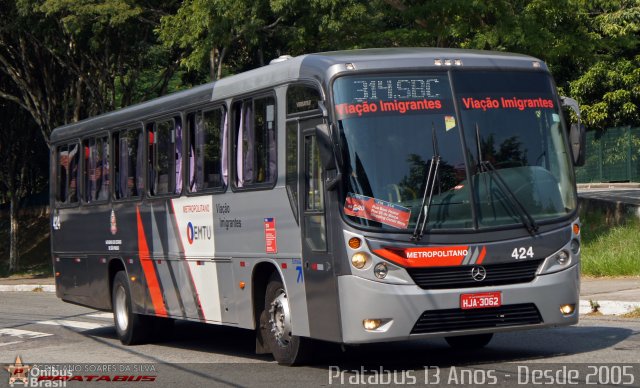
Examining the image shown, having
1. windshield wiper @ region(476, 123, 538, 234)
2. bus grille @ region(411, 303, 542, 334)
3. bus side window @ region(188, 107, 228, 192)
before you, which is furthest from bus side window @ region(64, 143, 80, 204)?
bus grille @ region(411, 303, 542, 334)

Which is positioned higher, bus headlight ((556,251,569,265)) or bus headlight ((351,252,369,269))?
bus headlight ((351,252,369,269))

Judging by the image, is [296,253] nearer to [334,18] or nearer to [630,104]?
[334,18]

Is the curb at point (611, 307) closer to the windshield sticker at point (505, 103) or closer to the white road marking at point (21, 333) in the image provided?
the windshield sticker at point (505, 103)

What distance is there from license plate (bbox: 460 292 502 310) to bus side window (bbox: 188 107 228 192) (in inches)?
144

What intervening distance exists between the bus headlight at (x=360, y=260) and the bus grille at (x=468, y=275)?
15.4 inches

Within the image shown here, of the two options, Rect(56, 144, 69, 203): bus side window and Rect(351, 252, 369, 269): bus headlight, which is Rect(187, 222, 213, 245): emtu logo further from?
Rect(56, 144, 69, 203): bus side window

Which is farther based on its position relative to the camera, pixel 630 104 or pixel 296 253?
pixel 630 104

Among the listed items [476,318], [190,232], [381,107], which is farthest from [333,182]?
[190,232]

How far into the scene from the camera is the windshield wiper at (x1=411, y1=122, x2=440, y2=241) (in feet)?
34.9

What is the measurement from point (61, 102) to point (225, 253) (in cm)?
2676

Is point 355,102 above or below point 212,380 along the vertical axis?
above

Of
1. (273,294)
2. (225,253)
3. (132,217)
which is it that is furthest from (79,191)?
(273,294)

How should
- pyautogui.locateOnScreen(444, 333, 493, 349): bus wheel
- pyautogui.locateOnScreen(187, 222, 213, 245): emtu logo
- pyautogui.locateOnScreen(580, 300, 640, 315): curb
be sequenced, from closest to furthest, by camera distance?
pyautogui.locateOnScreen(444, 333, 493, 349): bus wheel → pyautogui.locateOnScreen(187, 222, 213, 245): emtu logo → pyautogui.locateOnScreen(580, 300, 640, 315): curb

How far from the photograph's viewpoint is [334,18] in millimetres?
26156
